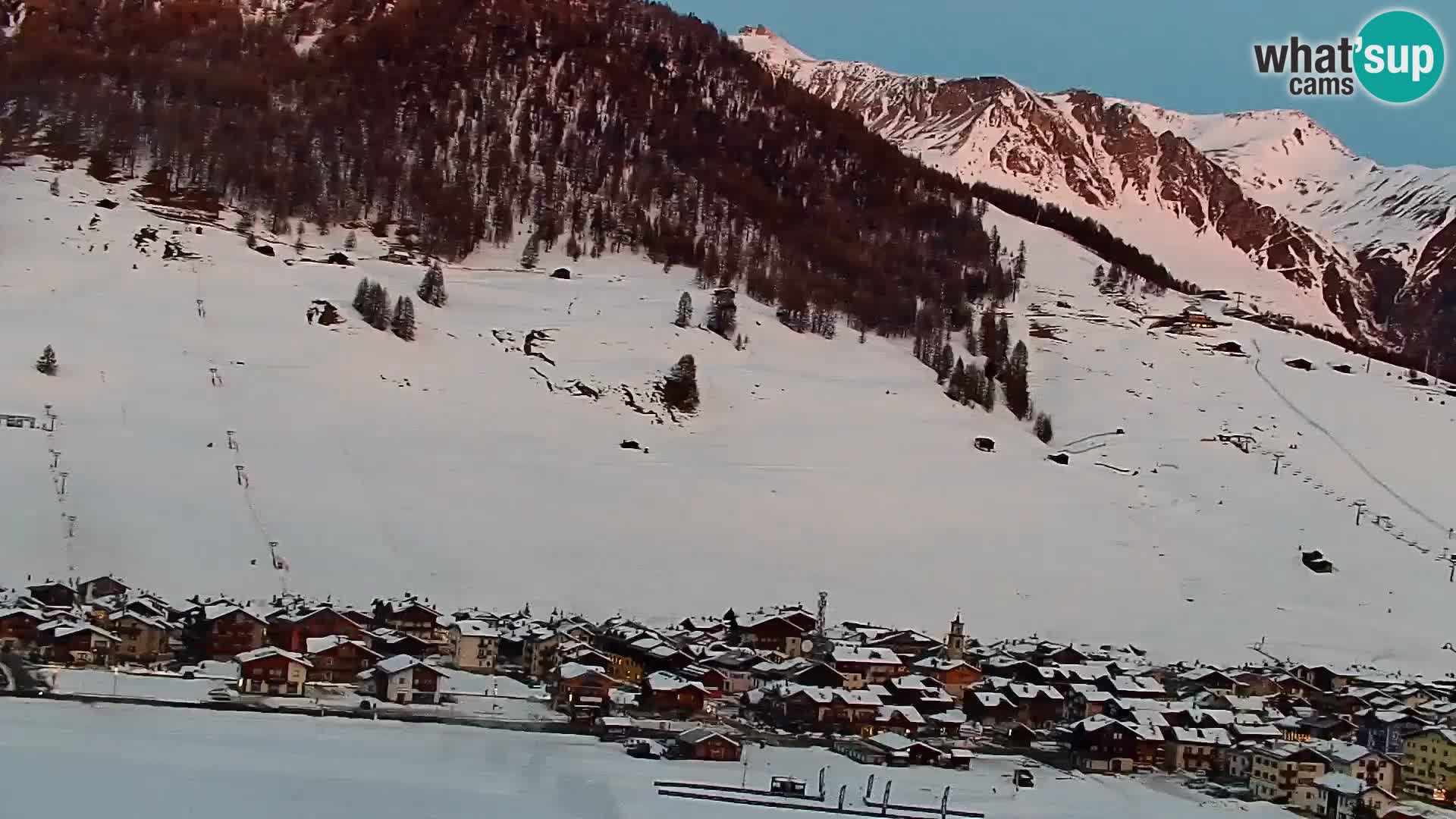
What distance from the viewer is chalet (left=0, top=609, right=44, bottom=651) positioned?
60.7 ft

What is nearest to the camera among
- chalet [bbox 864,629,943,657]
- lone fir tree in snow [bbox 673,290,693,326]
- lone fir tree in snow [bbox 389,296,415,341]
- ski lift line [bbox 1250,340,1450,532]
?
chalet [bbox 864,629,943,657]

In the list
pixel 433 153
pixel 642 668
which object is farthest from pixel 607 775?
pixel 433 153

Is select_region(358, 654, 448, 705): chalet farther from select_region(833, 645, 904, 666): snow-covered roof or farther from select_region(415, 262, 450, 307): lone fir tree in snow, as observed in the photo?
select_region(415, 262, 450, 307): lone fir tree in snow

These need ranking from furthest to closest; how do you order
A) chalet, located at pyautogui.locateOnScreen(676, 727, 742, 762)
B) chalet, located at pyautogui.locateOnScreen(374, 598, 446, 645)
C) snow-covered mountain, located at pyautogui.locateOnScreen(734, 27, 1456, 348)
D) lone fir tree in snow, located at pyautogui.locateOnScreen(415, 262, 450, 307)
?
snow-covered mountain, located at pyautogui.locateOnScreen(734, 27, 1456, 348), lone fir tree in snow, located at pyautogui.locateOnScreen(415, 262, 450, 307), chalet, located at pyautogui.locateOnScreen(374, 598, 446, 645), chalet, located at pyautogui.locateOnScreen(676, 727, 742, 762)

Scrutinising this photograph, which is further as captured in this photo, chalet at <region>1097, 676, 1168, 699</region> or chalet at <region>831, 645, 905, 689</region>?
chalet at <region>1097, 676, 1168, 699</region>

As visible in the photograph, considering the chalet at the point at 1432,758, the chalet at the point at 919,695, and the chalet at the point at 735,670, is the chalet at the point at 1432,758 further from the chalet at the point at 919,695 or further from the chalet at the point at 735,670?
the chalet at the point at 735,670

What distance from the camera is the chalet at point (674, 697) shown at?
18.9 metres

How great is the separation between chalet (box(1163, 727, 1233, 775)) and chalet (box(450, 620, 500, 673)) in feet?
35.1

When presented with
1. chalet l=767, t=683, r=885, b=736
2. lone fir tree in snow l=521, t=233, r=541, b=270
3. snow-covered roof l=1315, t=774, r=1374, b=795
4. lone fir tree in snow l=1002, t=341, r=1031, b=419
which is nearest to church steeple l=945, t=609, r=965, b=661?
chalet l=767, t=683, r=885, b=736

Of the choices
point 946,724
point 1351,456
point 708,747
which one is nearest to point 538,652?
point 708,747

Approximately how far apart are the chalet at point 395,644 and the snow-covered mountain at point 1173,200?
117 meters

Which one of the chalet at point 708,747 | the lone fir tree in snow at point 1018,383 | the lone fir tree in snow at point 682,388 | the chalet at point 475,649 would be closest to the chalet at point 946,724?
the chalet at point 708,747

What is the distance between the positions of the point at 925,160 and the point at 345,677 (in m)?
130

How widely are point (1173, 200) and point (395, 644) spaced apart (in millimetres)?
158231
